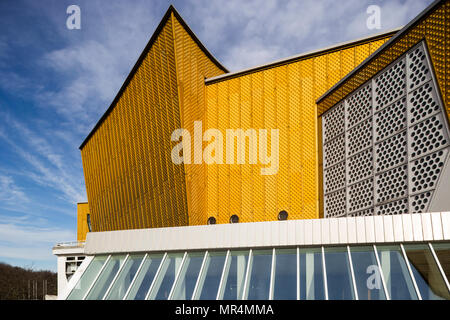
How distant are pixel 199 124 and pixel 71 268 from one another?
33.0 m

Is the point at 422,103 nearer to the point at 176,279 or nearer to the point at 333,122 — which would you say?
the point at 333,122

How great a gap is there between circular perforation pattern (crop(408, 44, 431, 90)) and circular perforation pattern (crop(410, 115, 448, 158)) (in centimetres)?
162

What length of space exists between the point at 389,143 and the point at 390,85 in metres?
2.52

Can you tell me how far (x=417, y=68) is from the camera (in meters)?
15.2

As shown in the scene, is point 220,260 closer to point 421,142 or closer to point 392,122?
point 421,142

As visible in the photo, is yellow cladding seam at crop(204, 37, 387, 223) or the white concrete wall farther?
yellow cladding seam at crop(204, 37, 387, 223)

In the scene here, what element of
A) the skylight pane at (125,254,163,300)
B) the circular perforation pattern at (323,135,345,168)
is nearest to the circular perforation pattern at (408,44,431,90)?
the circular perforation pattern at (323,135,345,168)

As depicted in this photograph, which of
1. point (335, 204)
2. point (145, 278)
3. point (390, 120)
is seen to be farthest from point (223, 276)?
point (335, 204)

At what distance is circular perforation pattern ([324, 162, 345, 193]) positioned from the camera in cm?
2011

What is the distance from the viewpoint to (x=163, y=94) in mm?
24344

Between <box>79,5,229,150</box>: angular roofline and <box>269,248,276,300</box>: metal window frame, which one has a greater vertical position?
<box>79,5,229,150</box>: angular roofline

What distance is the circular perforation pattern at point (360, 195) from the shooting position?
17891mm

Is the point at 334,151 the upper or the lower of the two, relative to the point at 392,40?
lower

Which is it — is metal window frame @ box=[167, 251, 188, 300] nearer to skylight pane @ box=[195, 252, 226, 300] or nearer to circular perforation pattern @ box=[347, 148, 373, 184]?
skylight pane @ box=[195, 252, 226, 300]
